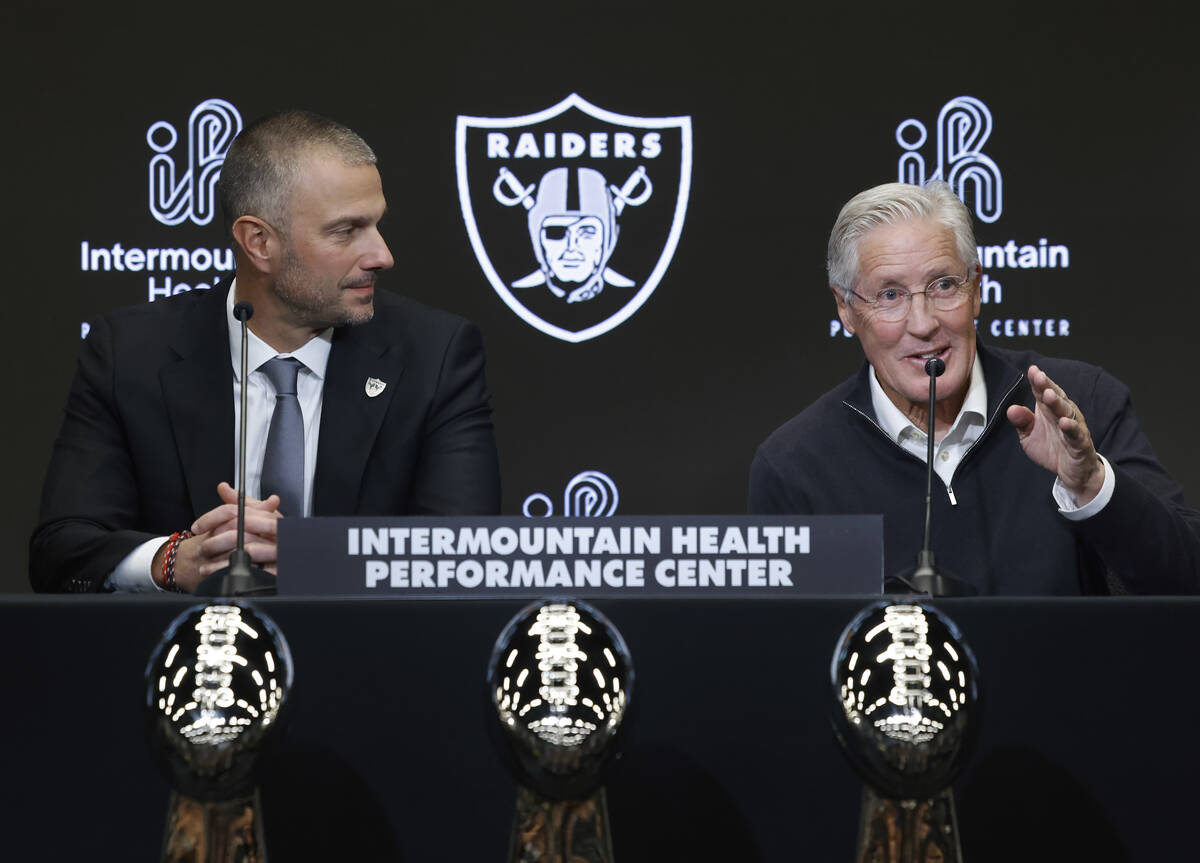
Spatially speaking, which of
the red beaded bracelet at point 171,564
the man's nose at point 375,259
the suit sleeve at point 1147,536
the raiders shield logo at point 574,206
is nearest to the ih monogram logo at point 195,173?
the raiders shield logo at point 574,206

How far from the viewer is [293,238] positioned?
255 centimetres

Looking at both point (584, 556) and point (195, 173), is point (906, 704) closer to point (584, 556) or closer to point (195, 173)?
point (584, 556)

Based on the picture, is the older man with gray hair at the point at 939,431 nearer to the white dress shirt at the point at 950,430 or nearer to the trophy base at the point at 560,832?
the white dress shirt at the point at 950,430

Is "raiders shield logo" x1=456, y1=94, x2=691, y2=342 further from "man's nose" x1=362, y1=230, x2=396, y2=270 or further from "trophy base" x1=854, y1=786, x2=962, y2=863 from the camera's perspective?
"trophy base" x1=854, y1=786, x2=962, y2=863

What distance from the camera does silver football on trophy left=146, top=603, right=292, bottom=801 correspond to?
3.01ft

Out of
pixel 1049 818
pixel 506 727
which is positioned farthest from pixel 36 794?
pixel 1049 818

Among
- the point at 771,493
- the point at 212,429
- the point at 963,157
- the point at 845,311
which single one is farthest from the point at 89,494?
the point at 963,157

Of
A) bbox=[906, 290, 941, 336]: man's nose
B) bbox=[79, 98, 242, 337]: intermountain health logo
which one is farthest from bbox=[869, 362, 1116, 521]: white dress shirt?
bbox=[79, 98, 242, 337]: intermountain health logo

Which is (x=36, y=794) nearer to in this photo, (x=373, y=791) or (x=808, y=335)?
(x=373, y=791)

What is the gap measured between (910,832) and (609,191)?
276 centimetres

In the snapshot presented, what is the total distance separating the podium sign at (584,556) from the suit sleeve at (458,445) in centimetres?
117

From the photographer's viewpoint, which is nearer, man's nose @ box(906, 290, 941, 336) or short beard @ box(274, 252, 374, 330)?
man's nose @ box(906, 290, 941, 336)

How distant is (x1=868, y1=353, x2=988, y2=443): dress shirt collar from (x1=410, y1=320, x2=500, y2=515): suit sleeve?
0.66 meters

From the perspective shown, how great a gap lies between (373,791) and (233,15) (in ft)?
9.48
